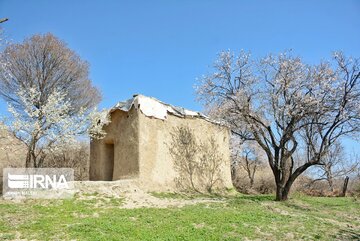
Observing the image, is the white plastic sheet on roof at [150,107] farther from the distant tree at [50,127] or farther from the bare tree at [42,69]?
the bare tree at [42,69]

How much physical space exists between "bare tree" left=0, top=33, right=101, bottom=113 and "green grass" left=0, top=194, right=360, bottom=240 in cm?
828

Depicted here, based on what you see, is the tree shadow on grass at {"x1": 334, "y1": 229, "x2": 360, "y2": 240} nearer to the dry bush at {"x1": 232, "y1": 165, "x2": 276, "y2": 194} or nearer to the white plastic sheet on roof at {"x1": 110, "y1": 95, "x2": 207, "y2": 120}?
the white plastic sheet on roof at {"x1": 110, "y1": 95, "x2": 207, "y2": 120}

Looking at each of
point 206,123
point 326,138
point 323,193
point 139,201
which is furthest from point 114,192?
point 323,193

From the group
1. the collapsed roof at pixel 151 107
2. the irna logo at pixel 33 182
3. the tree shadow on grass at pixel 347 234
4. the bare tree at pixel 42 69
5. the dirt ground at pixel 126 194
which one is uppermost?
the bare tree at pixel 42 69

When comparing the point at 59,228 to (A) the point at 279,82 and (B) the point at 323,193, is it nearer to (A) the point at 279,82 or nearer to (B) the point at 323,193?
(A) the point at 279,82

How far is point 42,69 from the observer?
17078 millimetres

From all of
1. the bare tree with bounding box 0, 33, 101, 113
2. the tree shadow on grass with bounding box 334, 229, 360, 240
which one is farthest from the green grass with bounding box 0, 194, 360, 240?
the bare tree with bounding box 0, 33, 101, 113

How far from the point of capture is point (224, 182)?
1588cm

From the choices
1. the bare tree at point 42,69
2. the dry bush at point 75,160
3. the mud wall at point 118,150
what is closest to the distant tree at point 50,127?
the mud wall at point 118,150

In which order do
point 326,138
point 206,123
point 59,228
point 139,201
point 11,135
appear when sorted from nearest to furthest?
1. point 59,228
2. point 139,201
3. point 11,135
4. point 326,138
5. point 206,123

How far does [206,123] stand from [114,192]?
250 inches

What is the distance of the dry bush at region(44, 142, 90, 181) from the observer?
755 inches

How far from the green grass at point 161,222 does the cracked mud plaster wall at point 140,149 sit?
2414 mm

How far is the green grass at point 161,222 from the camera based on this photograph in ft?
24.3
